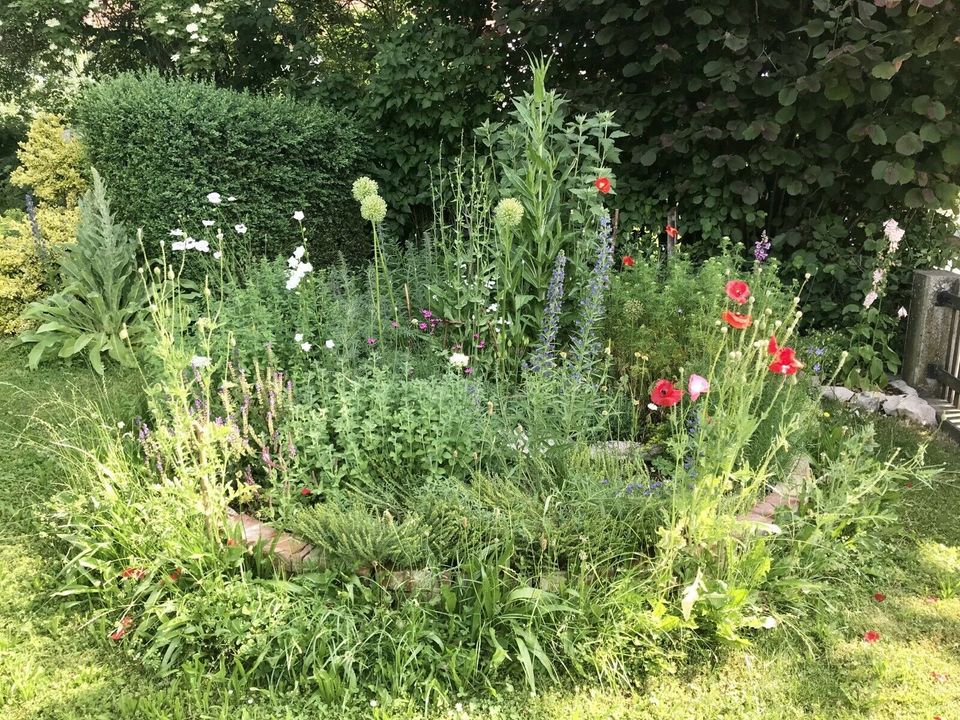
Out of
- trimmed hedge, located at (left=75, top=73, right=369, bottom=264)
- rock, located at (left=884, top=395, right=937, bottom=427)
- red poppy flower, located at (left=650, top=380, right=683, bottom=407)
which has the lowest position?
rock, located at (left=884, top=395, right=937, bottom=427)

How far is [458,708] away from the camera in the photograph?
207cm

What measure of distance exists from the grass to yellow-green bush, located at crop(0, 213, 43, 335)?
9.07 ft

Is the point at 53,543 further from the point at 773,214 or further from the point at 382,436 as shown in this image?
the point at 773,214

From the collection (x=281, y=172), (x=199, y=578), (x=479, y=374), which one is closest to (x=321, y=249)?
(x=281, y=172)

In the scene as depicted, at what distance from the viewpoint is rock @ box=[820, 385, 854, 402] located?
410cm

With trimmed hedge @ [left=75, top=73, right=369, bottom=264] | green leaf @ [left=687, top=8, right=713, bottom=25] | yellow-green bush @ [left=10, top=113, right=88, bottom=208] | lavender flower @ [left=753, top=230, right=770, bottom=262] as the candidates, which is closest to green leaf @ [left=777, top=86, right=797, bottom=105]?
green leaf @ [left=687, top=8, right=713, bottom=25]

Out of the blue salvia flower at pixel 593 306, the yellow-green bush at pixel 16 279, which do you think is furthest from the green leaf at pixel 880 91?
the yellow-green bush at pixel 16 279

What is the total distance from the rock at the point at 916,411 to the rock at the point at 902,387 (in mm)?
140

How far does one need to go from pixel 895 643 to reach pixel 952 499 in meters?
1.18

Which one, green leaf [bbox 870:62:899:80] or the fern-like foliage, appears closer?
green leaf [bbox 870:62:899:80]

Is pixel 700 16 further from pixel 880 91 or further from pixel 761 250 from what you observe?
pixel 761 250

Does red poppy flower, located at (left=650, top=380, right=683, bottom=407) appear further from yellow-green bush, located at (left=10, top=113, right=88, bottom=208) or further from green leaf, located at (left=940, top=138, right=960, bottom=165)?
yellow-green bush, located at (left=10, top=113, right=88, bottom=208)

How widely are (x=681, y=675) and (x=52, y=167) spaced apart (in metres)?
6.35

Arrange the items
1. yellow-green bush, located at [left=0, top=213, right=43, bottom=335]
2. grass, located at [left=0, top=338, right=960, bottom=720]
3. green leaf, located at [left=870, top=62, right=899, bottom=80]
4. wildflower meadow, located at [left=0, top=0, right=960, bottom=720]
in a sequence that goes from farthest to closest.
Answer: yellow-green bush, located at [left=0, top=213, right=43, bottom=335]
green leaf, located at [left=870, top=62, right=899, bottom=80]
wildflower meadow, located at [left=0, top=0, right=960, bottom=720]
grass, located at [left=0, top=338, right=960, bottom=720]
